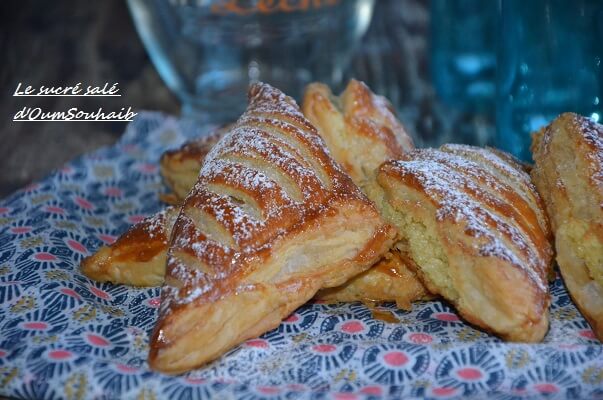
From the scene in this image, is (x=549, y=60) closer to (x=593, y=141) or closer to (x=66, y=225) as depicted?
(x=593, y=141)

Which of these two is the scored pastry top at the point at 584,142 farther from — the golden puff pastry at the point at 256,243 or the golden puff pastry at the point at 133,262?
the golden puff pastry at the point at 133,262

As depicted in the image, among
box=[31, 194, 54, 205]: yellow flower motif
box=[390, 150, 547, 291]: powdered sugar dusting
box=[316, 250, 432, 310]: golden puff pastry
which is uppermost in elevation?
box=[390, 150, 547, 291]: powdered sugar dusting

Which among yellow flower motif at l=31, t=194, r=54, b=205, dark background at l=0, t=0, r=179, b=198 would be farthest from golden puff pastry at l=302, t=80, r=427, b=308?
dark background at l=0, t=0, r=179, b=198

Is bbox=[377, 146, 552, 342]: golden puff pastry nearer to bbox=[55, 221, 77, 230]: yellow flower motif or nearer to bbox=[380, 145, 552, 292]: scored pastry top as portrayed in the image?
bbox=[380, 145, 552, 292]: scored pastry top

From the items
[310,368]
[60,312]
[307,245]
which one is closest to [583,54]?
[307,245]

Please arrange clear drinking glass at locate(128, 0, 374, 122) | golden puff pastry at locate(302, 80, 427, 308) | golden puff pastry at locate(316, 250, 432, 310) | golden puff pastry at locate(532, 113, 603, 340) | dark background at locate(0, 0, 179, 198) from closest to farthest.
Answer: golden puff pastry at locate(532, 113, 603, 340) < golden puff pastry at locate(316, 250, 432, 310) < golden puff pastry at locate(302, 80, 427, 308) < dark background at locate(0, 0, 179, 198) < clear drinking glass at locate(128, 0, 374, 122)

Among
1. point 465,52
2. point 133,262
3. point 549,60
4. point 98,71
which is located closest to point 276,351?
point 133,262

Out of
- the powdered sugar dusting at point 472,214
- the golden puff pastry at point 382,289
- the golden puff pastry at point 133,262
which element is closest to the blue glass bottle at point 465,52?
the powdered sugar dusting at point 472,214
